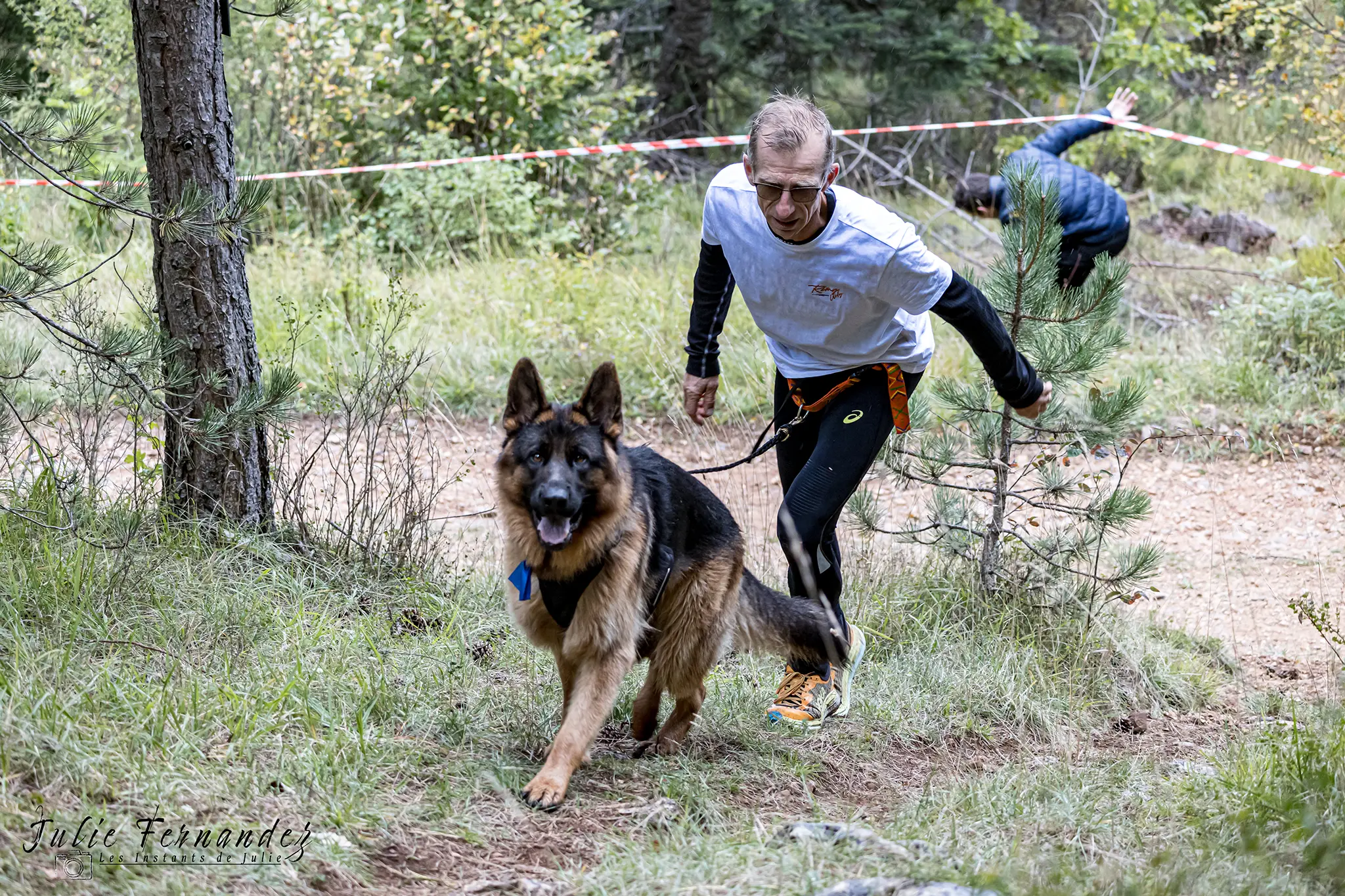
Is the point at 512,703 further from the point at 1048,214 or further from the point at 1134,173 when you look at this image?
the point at 1134,173

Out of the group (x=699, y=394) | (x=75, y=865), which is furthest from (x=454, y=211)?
(x=75, y=865)

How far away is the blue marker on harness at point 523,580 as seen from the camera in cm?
368

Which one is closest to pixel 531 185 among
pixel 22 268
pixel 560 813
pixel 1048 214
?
pixel 1048 214

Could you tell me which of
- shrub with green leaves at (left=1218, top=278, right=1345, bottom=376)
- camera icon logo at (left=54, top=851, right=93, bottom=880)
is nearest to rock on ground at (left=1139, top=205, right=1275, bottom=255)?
shrub with green leaves at (left=1218, top=278, right=1345, bottom=376)

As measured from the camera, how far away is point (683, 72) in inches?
533

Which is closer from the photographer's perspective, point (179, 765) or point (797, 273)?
point (179, 765)

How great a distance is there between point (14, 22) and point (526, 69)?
4120 mm

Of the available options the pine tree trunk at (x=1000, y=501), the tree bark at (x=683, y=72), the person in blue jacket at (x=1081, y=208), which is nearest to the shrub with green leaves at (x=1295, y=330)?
the person in blue jacket at (x=1081, y=208)

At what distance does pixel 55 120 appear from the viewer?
13.1ft

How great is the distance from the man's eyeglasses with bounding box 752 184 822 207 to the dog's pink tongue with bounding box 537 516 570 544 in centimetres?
129

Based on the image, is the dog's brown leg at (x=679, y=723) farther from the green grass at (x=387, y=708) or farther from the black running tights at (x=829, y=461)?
the black running tights at (x=829, y=461)

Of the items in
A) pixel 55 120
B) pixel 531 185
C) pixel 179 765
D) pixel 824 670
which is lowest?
pixel 824 670

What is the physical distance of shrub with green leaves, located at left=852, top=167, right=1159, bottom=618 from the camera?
5.16m

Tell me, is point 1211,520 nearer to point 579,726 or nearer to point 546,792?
point 579,726
